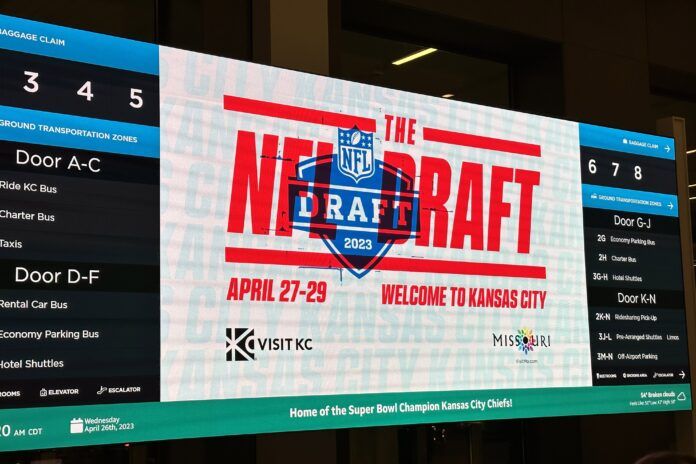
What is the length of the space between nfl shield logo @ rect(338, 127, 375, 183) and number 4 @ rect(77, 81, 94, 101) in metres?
0.92

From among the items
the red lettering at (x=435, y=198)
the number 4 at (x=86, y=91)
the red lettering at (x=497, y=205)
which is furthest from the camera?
the red lettering at (x=497, y=205)

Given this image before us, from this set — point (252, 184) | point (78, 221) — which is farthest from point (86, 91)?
point (252, 184)

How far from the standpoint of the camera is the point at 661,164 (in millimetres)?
4305

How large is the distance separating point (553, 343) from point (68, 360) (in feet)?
6.47

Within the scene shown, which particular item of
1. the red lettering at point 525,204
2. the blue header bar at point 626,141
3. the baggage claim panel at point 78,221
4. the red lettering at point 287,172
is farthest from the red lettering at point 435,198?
the baggage claim panel at point 78,221

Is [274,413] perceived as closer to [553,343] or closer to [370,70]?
[553,343]

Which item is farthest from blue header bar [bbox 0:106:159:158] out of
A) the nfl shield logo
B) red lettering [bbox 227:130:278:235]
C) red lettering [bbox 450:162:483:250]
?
red lettering [bbox 450:162:483:250]

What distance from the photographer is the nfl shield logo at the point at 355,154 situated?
3357 millimetres

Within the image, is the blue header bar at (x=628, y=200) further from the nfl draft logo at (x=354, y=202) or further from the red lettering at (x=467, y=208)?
the nfl draft logo at (x=354, y=202)

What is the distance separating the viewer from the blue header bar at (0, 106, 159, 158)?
2670mm

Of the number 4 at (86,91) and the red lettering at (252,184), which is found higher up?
the number 4 at (86,91)

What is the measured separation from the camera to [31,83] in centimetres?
273

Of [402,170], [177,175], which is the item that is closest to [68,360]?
[177,175]

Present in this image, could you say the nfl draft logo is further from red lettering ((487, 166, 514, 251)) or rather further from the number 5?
the number 5
